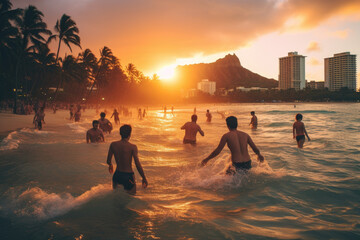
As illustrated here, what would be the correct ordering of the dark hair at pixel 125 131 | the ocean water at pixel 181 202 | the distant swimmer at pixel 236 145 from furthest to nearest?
the distant swimmer at pixel 236 145, the dark hair at pixel 125 131, the ocean water at pixel 181 202

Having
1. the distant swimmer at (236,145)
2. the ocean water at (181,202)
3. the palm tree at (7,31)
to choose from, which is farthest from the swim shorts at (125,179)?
the palm tree at (7,31)

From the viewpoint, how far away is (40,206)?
12.3 ft

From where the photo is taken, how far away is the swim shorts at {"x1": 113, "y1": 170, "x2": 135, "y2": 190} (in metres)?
3.86

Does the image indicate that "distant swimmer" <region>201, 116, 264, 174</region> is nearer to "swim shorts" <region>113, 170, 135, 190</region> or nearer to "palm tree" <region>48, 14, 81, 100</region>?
"swim shorts" <region>113, 170, 135, 190</region>

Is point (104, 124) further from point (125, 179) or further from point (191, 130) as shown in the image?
point (125, 179)

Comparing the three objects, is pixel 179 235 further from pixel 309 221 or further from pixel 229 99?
pixel 229 99

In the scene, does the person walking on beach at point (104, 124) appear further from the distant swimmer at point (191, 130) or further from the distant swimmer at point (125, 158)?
the distant swimmer at point (125, 158)

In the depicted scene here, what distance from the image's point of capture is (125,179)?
12.7 ft

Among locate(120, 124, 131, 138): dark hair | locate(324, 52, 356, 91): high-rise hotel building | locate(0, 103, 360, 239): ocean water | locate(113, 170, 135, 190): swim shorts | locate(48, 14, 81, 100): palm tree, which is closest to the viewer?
locate(0, 103, 360, 239): ocean water

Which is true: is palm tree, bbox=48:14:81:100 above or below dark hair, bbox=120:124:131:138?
above

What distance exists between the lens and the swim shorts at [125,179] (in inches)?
152

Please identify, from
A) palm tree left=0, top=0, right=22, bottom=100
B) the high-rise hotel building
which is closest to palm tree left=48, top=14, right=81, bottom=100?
palm tree left=0, top=0, right=22, bottom=100

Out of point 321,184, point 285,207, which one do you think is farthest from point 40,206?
point 321,184

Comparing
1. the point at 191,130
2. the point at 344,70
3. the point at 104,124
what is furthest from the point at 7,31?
the point at 344,70
